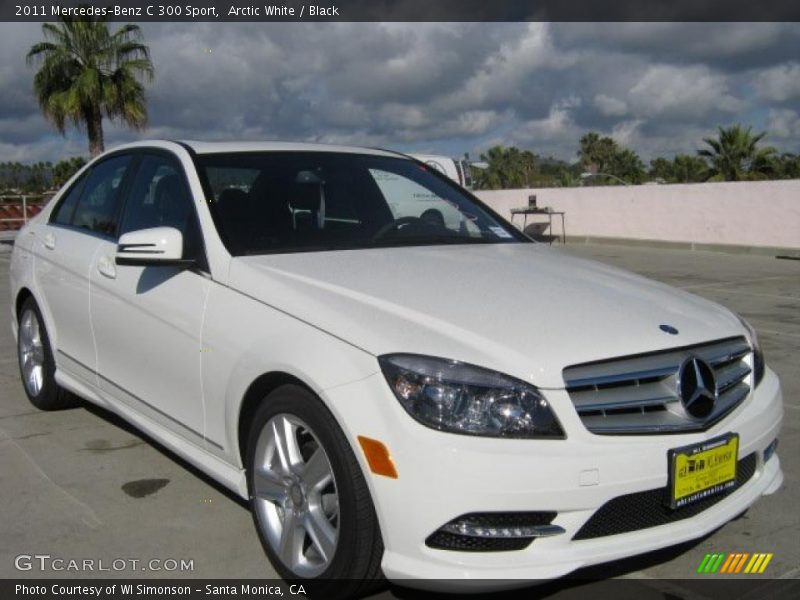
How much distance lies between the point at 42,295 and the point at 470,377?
130 inches

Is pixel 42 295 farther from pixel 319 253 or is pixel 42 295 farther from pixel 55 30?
pixel 55 30

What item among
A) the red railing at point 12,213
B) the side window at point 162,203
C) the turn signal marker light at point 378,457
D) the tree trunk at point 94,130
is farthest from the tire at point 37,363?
the tree trunk at point 94,130

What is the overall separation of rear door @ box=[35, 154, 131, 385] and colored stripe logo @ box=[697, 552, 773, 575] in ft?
9.90

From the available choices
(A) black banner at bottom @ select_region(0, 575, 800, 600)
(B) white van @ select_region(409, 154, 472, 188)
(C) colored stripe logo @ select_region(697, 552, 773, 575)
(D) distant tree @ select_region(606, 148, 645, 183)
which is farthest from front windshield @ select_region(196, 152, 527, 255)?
(D) distant tree @ select_region(606, 148, 645, 183)

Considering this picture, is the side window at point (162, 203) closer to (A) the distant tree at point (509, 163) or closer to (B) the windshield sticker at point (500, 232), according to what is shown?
(B) the windshield sticker at point (500, 232)

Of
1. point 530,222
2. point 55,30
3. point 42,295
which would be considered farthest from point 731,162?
point 42,295

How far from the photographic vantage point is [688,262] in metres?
15.5

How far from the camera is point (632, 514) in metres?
2.66

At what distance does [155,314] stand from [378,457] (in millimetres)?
1564

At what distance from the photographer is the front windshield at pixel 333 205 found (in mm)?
3707

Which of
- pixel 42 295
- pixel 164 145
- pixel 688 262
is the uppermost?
pixel 164 145

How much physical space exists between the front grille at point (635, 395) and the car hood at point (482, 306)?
4 cm

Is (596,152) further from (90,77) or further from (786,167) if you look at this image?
(90,77)

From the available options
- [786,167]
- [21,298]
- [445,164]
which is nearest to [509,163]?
[786,167]
